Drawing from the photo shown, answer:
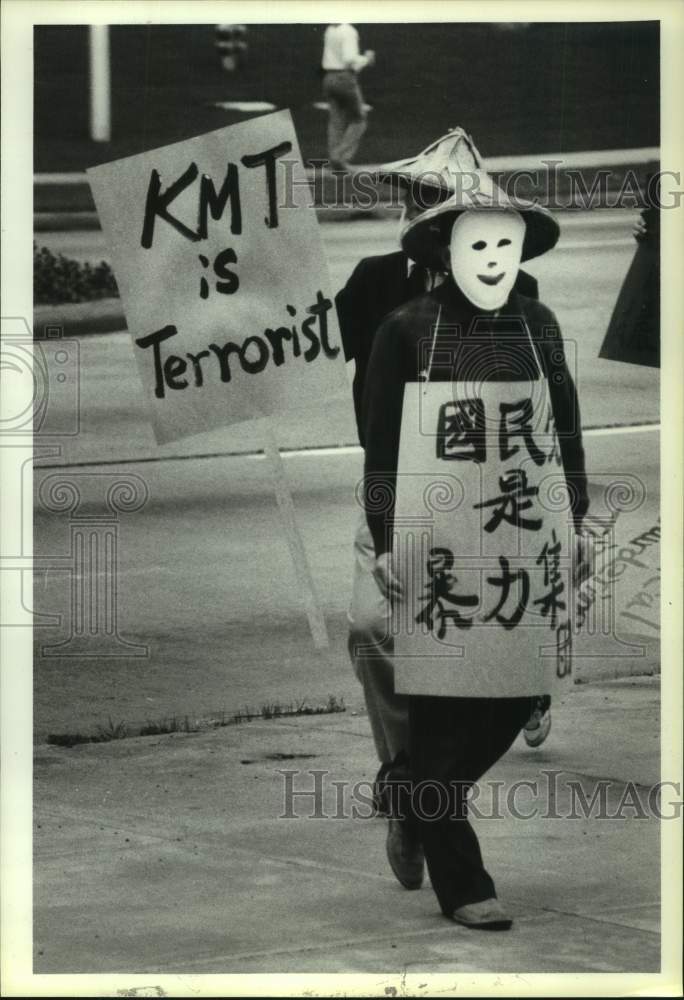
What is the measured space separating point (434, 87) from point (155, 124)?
0.96 metres

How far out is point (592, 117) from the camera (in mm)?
7316

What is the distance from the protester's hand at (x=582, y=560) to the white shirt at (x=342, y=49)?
178 centimetres

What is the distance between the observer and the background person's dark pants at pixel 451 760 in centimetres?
717

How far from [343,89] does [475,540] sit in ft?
5.26

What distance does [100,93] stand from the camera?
23.9 feet

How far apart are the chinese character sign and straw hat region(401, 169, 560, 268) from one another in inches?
18.2

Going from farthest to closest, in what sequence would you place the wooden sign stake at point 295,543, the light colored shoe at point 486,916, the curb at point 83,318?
the wooden sign stake at point 295,543 < the curb at point 83,318 < the light colored shoe at point 486,916

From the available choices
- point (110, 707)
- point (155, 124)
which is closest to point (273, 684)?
point (110, 707)

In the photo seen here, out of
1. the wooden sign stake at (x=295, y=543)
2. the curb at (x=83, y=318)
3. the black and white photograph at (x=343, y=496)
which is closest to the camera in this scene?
the black and white photograph at (x=343, y=496)

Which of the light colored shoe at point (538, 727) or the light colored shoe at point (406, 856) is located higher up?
the light colored shoe at point (538, 727)

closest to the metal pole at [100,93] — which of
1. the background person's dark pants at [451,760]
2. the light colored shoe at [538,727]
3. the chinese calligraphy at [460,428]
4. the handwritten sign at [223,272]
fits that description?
the handwritten sign at [223,272]

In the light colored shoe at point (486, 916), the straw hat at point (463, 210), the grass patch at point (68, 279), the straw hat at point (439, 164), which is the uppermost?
the straw hat at point (439, 164)

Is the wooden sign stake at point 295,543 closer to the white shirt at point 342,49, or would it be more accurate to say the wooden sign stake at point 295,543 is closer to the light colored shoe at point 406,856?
the light colored shoe at point 406,856

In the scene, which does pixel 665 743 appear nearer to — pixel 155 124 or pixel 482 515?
pixel 482 515
